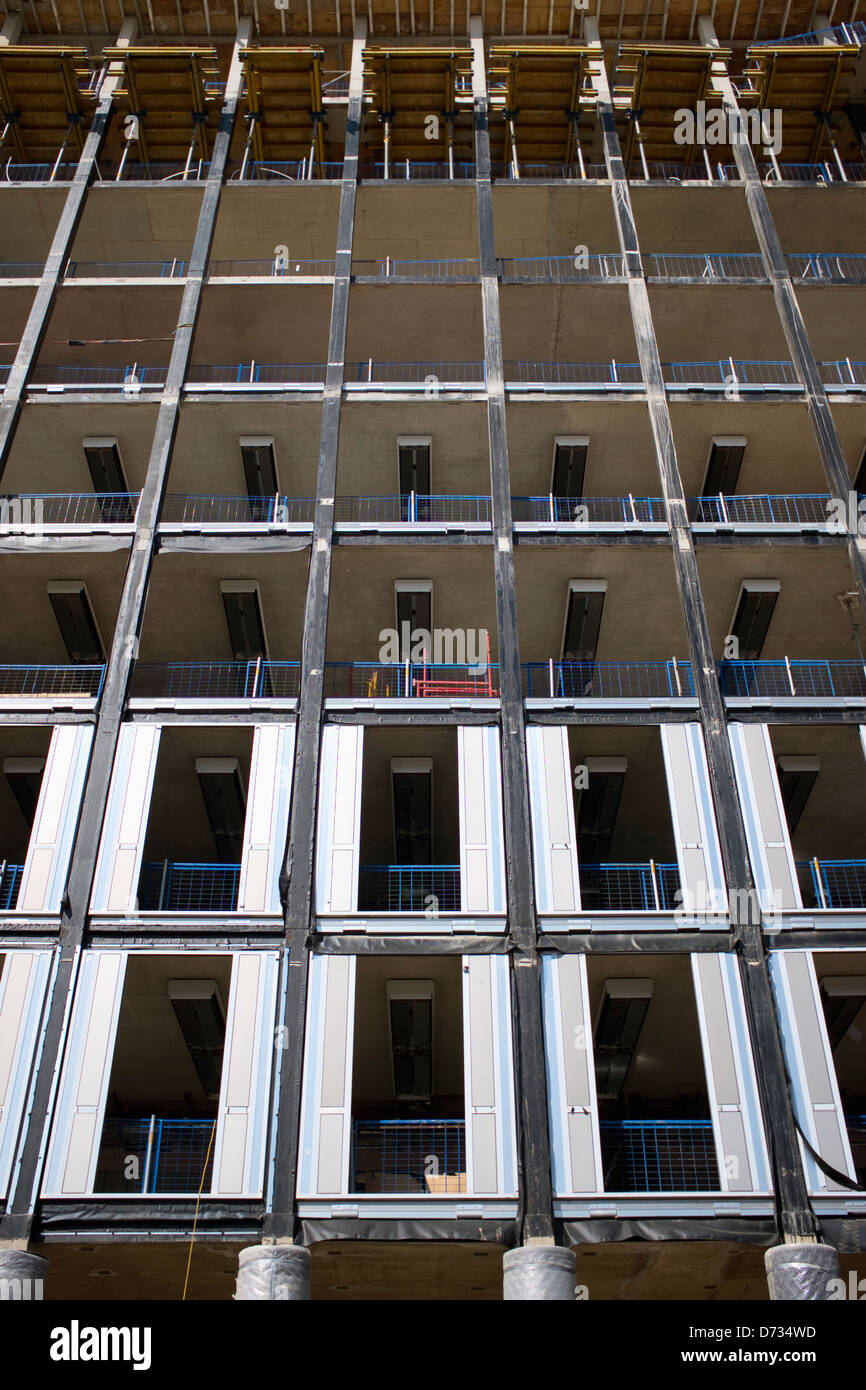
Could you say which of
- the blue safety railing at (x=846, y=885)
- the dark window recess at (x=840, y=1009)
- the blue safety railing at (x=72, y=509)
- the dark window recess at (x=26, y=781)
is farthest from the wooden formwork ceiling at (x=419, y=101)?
the dark window recess at (x=840, y=1009)

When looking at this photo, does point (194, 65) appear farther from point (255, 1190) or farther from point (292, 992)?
point (255, 1190)

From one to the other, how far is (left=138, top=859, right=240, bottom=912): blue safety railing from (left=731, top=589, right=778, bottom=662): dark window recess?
13.0 meters

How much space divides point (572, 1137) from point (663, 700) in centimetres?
881

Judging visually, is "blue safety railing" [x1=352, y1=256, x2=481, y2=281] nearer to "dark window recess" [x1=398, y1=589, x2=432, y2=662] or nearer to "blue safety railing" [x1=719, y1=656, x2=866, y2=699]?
"dark window recess" [x1=398, y1=589, x2=432, y2=662]

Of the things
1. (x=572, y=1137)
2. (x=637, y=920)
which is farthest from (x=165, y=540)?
(x=572, y=1137)

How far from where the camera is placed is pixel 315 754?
72.4ft

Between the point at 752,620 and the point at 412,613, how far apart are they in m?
8.04

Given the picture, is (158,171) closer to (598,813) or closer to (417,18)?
(417,18)

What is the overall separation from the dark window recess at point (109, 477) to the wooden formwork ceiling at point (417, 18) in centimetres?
1745

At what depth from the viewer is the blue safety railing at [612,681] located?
2738 cm

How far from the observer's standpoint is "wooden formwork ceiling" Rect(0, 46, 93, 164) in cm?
3362

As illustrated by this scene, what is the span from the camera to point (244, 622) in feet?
88.6

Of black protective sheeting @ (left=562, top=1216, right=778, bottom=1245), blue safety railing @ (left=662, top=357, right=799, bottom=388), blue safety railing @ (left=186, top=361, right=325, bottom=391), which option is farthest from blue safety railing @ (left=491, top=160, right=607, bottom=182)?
black protective sheeting @ (left=562, top=1216, right=778, bottom=1245)

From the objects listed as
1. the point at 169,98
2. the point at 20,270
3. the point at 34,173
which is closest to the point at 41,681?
the point at 20,270
